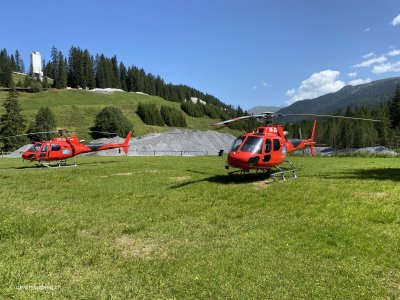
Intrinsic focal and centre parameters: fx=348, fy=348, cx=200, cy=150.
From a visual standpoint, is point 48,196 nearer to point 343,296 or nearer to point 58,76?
point 343,296

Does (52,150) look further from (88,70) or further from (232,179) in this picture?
(88,70)

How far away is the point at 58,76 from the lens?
530 feet

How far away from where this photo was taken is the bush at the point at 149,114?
147 meters

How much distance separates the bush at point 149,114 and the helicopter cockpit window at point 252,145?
13001 centimetres

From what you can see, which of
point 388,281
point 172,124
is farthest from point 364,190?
point 172,124

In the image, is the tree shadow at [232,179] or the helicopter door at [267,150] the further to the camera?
the tree shadow at [232,179]

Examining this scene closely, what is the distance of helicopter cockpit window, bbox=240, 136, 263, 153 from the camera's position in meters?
18.1

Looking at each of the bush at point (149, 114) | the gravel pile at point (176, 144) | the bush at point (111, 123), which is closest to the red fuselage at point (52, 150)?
the gravel pile at point (176, 144)

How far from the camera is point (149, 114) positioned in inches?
5822

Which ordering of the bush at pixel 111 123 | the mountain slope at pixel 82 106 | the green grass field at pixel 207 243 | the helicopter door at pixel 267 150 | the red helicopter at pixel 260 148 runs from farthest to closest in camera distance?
the mountain slope at pixel 82 106, the bush at pixel 111 123, the helicopter door at pixel 267 150, the red helicopter at pixel 260 148, the green grass field at pixel 207 243

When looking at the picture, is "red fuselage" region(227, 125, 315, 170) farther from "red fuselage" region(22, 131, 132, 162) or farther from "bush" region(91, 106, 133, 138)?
"bush" region(91, 106, 133, 138)

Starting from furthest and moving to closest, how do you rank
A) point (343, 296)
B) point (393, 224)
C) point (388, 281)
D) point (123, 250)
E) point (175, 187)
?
point (175, 187) → point (393, 224) → point (123, 250) → point (388, 281) → point (343, 296)

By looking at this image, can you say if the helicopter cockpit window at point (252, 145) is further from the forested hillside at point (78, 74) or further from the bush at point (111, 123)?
the forested hillside at point (78, 74)

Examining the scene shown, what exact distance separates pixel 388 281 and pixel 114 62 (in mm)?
205575
